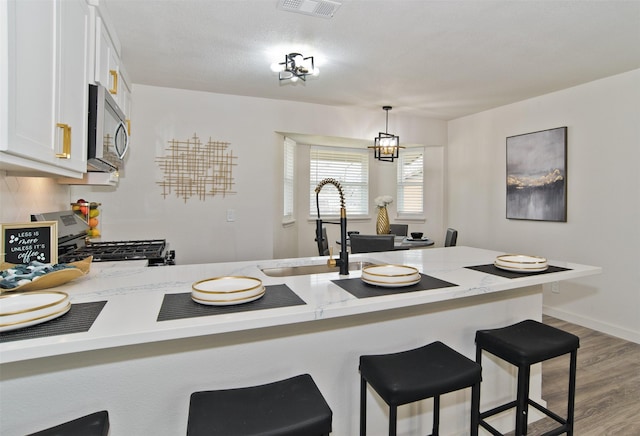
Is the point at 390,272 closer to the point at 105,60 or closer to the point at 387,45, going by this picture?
the point at 387,45

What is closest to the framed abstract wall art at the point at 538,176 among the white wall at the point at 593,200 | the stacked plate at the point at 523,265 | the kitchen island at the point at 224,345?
the white wall at the point at 593,200

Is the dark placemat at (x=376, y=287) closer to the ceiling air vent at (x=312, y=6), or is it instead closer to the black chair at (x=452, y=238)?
the ceiling air vent at (x=312, y=6)

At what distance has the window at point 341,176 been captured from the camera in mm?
5223

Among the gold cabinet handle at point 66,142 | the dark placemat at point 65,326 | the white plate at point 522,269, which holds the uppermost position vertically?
the gold cabinet handle at point 66,142

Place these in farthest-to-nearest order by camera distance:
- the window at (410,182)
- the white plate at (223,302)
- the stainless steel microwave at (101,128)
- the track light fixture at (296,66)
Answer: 1. the window at (410,182)
2. the track light fixture at (296,66)
3. the stainless steel microwave at (101,128)
4. the white plate at (223,302)

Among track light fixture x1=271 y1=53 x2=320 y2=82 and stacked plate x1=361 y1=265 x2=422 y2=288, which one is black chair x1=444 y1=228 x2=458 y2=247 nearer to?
track light fixture x1=271 y1=53 x2=320 y2=82

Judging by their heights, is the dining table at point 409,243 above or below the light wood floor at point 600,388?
above

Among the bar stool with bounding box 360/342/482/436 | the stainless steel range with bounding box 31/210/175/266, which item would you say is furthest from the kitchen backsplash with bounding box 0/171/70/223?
the bar stool with bounding box 360/342/482/436

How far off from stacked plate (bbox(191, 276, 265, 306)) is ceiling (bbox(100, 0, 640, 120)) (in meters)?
1.73

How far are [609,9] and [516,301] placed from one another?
6.29ft

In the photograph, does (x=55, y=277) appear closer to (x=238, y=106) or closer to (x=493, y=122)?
(x=238, y=106)

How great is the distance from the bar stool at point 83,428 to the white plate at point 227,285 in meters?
0.45

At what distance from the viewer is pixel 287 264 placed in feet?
6.79

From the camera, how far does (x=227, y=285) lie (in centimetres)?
135
